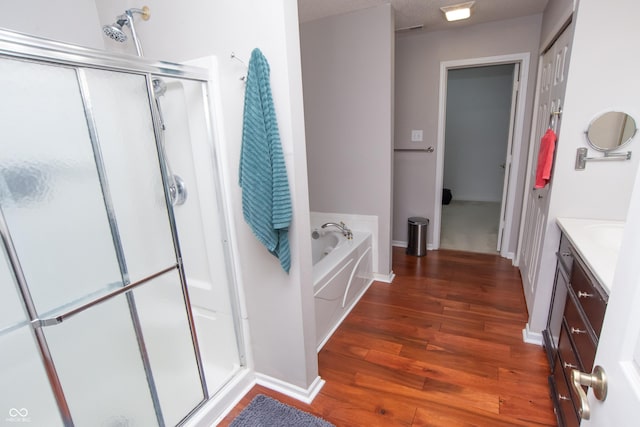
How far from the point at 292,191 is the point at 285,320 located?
0.70m

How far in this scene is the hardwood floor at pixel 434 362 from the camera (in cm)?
162

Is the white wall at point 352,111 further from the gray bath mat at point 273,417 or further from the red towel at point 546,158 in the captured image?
the gray bath mat at point 273,417

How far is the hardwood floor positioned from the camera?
5.32 ft

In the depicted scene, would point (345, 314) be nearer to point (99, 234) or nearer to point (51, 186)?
point (99, 234)

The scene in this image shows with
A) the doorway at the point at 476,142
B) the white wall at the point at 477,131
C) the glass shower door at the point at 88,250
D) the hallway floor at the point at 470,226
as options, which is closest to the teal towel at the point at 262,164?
the glass shower door at the point at 88,250

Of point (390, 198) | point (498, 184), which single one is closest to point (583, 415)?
point (390, 198)

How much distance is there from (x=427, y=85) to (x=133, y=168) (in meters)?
3.02

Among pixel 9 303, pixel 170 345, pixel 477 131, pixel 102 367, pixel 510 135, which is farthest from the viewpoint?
pixel 477 131

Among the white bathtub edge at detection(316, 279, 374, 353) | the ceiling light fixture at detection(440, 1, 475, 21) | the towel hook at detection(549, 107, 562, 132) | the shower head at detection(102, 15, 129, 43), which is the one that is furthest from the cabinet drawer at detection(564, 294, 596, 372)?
the shower head at detection(102, 15, 129, 43)

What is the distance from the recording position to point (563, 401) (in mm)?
1402

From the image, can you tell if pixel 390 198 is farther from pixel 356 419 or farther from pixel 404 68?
pixel 356 419

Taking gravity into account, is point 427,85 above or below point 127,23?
below

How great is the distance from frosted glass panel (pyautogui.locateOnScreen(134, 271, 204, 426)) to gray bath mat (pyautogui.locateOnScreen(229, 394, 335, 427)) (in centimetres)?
25

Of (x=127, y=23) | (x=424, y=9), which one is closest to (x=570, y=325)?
(x=424, y=9)
